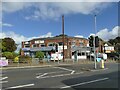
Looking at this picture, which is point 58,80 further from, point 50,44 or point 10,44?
point 10,44

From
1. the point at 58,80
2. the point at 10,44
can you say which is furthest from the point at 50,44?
the point at 58,80

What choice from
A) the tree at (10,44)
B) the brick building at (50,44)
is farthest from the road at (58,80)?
the tree at (10,44)

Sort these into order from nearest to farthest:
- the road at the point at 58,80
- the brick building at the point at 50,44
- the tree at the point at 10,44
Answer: the road at the point at 58,80 → the brick building at the point at 50,44 → the tree at the point at 10,44

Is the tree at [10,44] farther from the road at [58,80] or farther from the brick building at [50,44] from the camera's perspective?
the road at [58,80]

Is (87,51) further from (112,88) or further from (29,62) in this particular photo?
(112,88)

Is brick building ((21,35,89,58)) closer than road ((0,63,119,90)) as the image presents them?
No

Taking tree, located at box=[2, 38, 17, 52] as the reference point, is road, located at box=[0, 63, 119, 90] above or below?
below

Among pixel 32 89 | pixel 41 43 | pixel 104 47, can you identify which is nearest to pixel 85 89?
pixel 32 89

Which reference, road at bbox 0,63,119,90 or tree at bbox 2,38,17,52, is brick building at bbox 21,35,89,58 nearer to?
tree at bbox 2,38,17,52

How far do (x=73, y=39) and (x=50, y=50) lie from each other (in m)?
8.51

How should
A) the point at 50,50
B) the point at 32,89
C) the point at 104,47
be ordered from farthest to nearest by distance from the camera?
the point at 104,47
the point at 50,50
the point at 32,89

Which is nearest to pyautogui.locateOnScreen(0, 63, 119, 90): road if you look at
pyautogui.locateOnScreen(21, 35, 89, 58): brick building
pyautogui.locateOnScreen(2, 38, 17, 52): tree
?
pyautogui.locateOnScreen(21, 35, 89, 58): brick building

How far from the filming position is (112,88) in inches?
517

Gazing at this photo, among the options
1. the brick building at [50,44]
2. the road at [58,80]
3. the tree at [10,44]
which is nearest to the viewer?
the road at [58,80]
